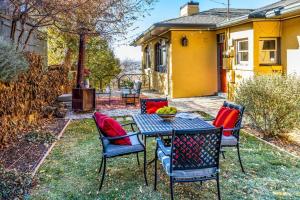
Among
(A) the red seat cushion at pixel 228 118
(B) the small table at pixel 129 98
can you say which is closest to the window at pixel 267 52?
(B) the small table at pixel 129 98

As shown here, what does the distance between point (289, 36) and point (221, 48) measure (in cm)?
380

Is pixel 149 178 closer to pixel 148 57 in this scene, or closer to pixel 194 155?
pixel 194 155

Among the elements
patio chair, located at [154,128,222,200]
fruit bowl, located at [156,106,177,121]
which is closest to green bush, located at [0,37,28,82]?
fruit bowl, located at [156,106,177,121]

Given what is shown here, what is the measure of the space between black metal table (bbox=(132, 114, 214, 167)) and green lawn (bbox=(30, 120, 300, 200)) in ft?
2.34

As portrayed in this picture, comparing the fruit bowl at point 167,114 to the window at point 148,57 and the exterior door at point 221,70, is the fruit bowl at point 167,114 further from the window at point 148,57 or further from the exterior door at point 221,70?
the window at point 148,57

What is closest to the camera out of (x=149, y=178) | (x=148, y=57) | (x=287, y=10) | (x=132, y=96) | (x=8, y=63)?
(x=149, y=178)

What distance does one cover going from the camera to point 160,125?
456 cm

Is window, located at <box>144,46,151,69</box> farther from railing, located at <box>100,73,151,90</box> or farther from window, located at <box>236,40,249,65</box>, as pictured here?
window, located at <box>236,40,249,65</box>

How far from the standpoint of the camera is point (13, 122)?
256 inches

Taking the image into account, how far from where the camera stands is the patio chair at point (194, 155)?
3467mm

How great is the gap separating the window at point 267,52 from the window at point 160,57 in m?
5.14

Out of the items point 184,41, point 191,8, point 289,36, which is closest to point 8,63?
point 289,36

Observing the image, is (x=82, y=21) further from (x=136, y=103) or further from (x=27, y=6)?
(x=136, y=103)

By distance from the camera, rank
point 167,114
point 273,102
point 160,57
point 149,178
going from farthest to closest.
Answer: point 160,57
point 273,102
point 167,114
point 149,178
